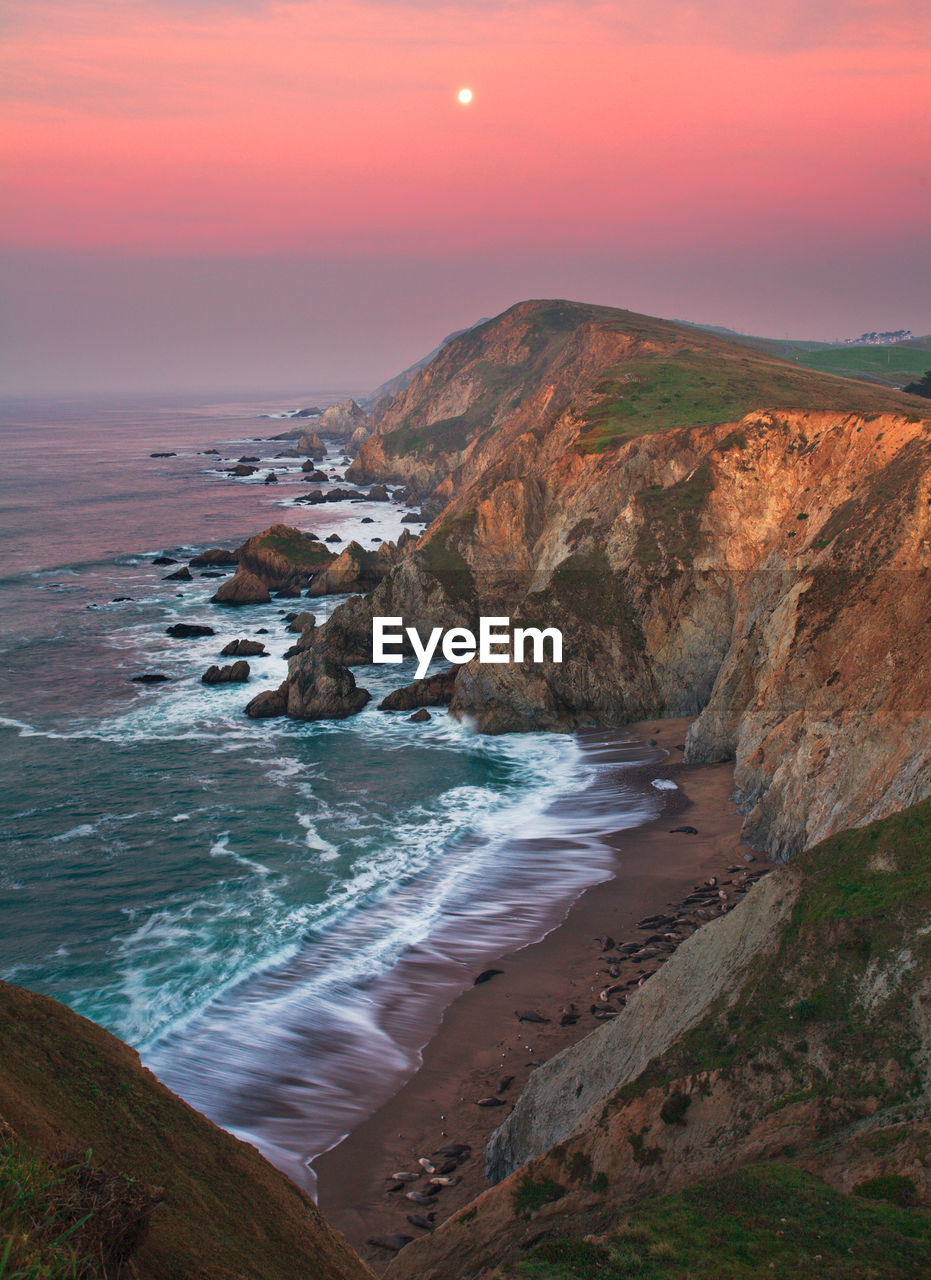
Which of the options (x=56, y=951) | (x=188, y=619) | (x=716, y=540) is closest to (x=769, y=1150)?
(x=56, y=951)

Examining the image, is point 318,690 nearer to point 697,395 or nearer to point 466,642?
point 466,642

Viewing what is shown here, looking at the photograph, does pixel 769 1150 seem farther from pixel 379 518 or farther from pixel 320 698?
pixel 379 518

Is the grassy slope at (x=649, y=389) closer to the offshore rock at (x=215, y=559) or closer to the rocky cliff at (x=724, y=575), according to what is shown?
the rocky cliff at (x=724, y=575)

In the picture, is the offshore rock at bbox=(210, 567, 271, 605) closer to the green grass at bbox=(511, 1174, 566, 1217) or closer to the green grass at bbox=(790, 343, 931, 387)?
the green grass at bbox=(511, 1174, 566, 1217)

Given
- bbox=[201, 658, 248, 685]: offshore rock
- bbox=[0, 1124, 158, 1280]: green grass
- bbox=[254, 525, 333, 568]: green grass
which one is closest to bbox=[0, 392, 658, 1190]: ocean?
bbox=[201, 658, 248, 685]: offshore rock

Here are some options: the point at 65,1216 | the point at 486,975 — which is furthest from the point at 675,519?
the point at 65,1216
